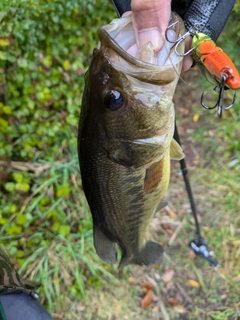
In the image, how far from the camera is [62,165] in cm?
308

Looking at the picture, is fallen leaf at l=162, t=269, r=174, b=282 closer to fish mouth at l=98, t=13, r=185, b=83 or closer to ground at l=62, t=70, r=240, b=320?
ground at l=62, t=70, r=240, b=320

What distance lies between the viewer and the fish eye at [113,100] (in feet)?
3.92

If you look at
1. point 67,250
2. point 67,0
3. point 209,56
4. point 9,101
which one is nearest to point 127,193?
point 209,56

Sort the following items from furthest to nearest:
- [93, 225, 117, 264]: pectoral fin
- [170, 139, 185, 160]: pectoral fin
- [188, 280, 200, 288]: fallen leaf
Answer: [188, 280, 200, 288]: fallen leaf
[93, 225, 117, 264]: pectoral fin
[170, 139, 185, 160]: pectoral fin

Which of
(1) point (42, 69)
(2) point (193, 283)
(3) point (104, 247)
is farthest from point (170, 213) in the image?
(1) point (42, 69)

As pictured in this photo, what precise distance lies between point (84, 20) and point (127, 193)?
2311 mm

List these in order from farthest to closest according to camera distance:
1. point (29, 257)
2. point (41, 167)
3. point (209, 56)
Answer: point (41, 167)
point (29, 257)
point (209, 56)

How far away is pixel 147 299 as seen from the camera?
2814 millimetres

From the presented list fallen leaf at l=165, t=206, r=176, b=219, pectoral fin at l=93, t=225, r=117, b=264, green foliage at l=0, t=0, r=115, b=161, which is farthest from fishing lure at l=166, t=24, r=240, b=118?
fallen leaf at l=165, t=206, r=176, b=219

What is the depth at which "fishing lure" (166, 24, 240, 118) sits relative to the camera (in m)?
0.95

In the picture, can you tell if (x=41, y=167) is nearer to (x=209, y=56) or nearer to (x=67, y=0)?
(x=67, y=0)

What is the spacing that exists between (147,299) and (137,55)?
2.25m

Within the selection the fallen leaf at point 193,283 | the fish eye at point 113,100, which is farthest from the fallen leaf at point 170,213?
the fish eye at point 113,100

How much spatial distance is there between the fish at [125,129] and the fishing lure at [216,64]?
0.08 metres
